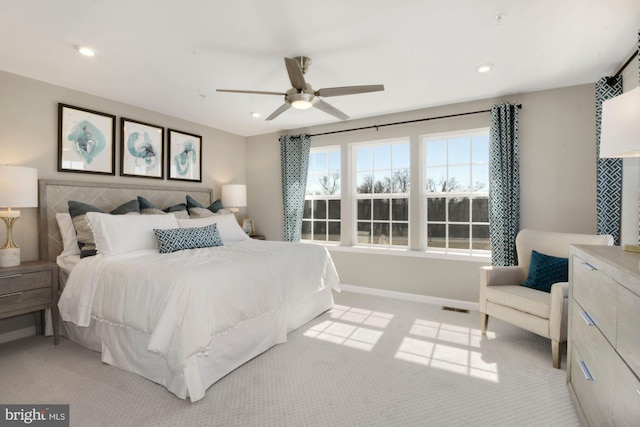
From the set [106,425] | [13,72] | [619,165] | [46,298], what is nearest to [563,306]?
[619,165]

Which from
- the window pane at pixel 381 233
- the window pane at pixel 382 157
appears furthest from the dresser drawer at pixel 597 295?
the window pane at pixel 382 157

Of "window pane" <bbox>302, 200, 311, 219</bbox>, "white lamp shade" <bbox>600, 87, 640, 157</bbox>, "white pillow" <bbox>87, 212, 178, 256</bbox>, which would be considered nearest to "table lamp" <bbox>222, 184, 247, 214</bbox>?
"window pane" <bbox>302, 200, 311, 219</bbox>

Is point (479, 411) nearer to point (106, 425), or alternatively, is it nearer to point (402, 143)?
point (106, 425)

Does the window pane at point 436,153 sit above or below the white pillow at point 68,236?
above

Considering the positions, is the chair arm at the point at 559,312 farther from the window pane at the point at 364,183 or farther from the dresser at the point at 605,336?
the window pane at the point at 364,183

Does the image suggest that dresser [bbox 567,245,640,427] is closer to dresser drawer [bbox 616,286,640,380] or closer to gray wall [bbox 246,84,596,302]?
dresser drawer [bbox 616,286,640,380]

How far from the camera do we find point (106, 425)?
1.72 m

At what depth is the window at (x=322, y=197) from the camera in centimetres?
482

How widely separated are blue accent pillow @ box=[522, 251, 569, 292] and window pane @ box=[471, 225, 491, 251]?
0.96 m

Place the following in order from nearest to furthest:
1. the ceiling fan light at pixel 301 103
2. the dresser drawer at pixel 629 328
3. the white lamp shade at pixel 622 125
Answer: the dresser drawer at pixel 629 328
the white lamp shade at pixel 622 125
the ceiling fan light at pixel 301 103

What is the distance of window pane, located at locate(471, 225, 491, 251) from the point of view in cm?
380

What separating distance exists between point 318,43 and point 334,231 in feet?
9.77

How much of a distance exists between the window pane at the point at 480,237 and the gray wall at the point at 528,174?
0.29m

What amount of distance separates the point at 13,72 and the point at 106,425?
321 centimetres
